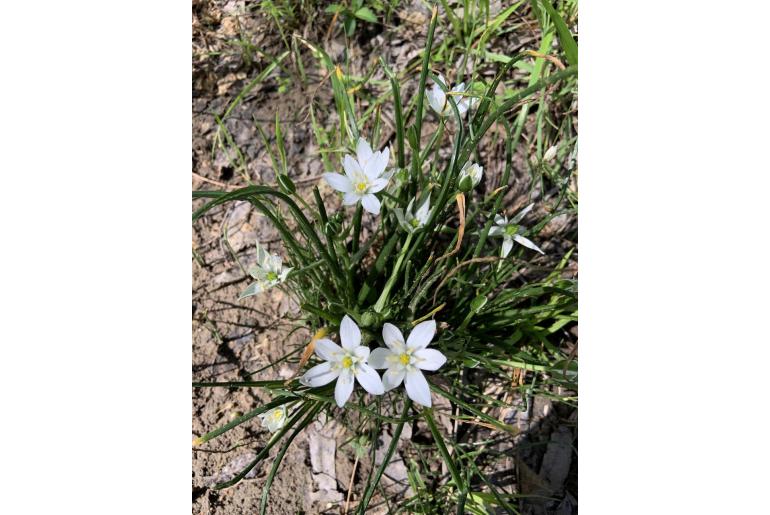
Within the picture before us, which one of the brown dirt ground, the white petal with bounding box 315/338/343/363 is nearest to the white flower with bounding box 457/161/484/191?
the white petal with bounding box 315/338/343/363

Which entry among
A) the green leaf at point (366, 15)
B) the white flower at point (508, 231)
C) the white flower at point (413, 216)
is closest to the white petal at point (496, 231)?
the white flower at point (508, 231)

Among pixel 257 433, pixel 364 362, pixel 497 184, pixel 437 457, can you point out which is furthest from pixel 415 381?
pixel 497 184

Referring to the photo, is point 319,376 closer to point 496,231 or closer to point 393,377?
point 393,377

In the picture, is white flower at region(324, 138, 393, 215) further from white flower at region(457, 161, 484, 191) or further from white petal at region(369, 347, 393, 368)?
white petal at region(369, 347, 393, 368)

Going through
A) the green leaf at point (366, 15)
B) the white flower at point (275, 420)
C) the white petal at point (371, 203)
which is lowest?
the white flower at point (275, 420)

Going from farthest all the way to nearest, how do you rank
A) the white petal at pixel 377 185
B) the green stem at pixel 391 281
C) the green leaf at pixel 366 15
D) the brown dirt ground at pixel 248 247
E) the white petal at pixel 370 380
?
1. the green leaf at pixel 366 15
2. the brown dirt ground at pixel 248 247
3. the green stem at pixel 391 281
4. the white petal at pixel 377 185
5. the white petal at pixel 370 380

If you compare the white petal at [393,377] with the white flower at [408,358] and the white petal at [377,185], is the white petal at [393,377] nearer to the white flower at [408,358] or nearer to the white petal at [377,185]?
the white flower at [408,358]
